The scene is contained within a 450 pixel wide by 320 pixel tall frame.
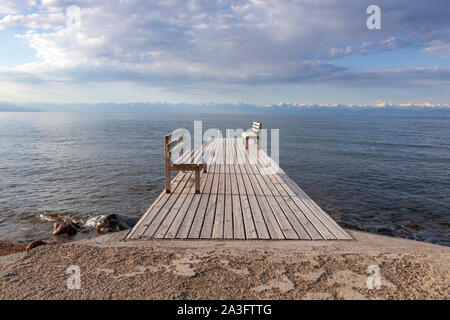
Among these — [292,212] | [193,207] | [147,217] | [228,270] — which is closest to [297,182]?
[292,212]

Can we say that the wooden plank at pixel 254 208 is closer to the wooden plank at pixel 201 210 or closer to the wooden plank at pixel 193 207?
the wooden plank at pixel 201 210

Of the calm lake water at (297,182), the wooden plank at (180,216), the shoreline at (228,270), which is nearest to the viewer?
the shoreline at (228,270)

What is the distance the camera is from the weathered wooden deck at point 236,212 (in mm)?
4746

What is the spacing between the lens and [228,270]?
12.1 ft

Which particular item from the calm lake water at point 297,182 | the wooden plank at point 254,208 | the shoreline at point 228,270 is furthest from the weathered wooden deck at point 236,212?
the calm lake water at point 297,182

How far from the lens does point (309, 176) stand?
1502 centimetres

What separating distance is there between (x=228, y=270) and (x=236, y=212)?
2047 mm

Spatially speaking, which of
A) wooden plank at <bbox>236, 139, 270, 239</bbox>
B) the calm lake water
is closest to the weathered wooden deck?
wooden plank at <bbox>236, 139, 270, 239</bbox>

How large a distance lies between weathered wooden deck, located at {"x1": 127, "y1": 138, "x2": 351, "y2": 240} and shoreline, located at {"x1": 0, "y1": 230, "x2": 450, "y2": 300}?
0.89ft

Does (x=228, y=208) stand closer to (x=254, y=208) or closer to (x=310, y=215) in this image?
(x=254, y=208)

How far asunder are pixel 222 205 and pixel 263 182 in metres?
2.26

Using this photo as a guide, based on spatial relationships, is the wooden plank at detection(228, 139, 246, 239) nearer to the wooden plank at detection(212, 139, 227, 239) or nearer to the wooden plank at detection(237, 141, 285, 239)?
the wooden plank at detection(212, 139, 227, 239)

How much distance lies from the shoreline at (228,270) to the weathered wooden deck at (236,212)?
10.7 inches

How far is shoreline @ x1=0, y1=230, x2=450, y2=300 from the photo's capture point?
319 centimetres
